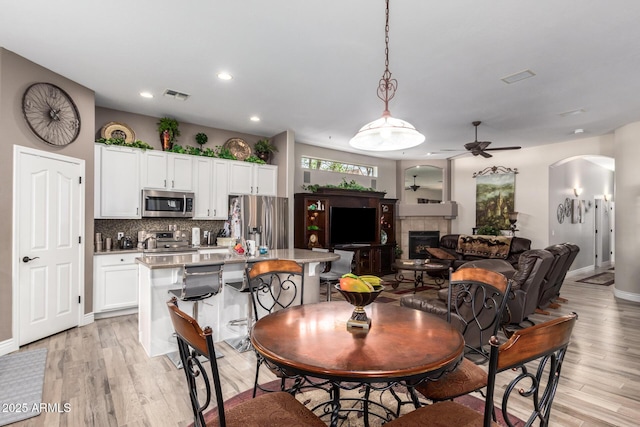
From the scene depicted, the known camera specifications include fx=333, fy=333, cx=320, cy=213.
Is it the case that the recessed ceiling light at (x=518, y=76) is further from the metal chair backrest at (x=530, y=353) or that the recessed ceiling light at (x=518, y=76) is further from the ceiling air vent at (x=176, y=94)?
the ceiling air vent at (x=176, y=94)

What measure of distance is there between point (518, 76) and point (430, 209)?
5.39 m

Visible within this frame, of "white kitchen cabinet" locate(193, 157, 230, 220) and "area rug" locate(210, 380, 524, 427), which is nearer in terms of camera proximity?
"area rug" locate(210, 380, 524, 427)

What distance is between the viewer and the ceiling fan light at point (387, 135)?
2377mm

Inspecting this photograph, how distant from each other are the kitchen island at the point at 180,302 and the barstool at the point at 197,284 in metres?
0.05

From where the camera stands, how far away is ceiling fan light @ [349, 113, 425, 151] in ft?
7.80

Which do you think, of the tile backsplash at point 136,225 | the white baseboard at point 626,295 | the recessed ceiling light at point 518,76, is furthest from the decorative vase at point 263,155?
the white baseboard at point 626,295

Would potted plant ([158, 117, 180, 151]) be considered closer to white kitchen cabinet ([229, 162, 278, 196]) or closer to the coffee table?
white kitchen cabinet ([229, 162, 278, 196])

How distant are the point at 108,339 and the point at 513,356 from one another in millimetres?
4161

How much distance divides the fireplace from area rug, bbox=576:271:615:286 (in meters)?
3.27

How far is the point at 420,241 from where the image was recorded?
902 centimetres

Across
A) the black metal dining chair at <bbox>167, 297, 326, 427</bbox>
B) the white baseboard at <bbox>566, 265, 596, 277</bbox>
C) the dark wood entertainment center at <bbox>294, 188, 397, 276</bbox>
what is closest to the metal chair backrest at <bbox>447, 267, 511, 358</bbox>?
the black metal dining chair at <bbox>167, 297, 326, 427</bbox>

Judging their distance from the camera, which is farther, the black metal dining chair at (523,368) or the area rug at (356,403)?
the area rug at (356,403)

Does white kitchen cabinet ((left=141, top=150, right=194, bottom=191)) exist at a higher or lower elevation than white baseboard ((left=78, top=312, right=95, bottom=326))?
higher

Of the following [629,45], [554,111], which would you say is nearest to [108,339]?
[629,45]
